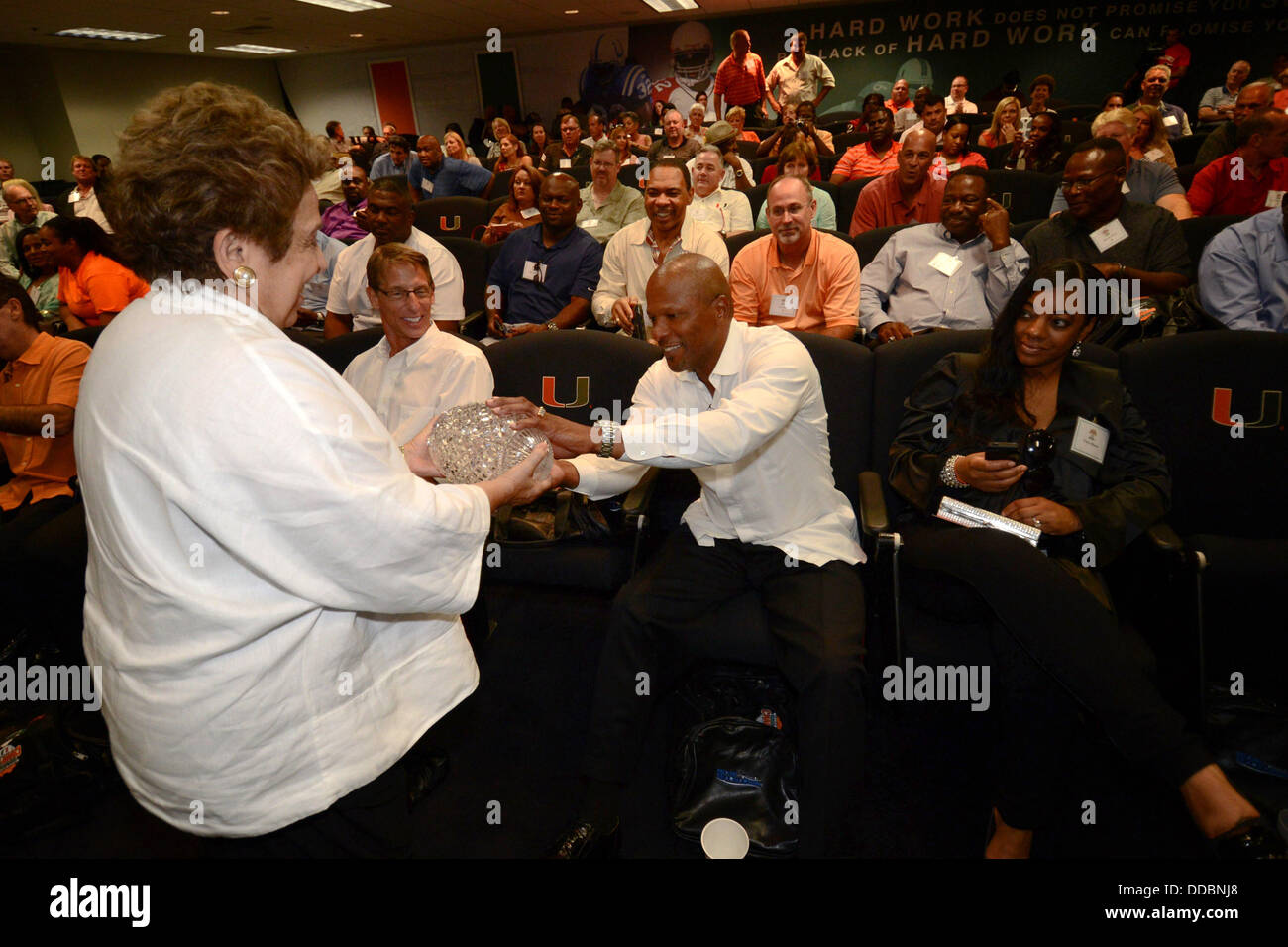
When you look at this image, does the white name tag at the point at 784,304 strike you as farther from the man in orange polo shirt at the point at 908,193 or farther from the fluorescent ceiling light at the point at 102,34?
the fluorescent ceiling light at the point at 102,34

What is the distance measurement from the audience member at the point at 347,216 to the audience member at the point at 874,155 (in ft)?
12.4

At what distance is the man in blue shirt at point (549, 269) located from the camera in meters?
3.93

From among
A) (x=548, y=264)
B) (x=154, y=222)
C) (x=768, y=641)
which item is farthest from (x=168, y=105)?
(x=548, y=264)

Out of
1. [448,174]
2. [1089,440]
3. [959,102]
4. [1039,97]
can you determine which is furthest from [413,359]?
[959,102]

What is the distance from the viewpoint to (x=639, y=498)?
2.22 metres

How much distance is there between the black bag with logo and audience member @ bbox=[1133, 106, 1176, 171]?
520cm

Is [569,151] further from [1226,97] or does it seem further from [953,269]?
[1226,97]

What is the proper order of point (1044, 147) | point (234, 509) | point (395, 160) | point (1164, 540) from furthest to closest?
point (395, 160) < point (1044, 147) < point (1164, 540) < point (234, 509)

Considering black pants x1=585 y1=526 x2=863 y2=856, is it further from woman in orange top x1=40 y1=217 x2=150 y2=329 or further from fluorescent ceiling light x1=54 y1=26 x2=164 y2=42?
fluorescent ceiling light x1=54 y1=26 x2=164 y2=42

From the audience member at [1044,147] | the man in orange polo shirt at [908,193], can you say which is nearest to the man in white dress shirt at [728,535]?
the man in orange polo shirt at [908,193]

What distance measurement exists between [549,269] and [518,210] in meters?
1.66

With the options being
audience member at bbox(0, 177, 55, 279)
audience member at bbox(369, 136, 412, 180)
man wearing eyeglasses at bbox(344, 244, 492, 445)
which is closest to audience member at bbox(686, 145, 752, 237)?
man wearing eyeglasses at bbox(344, 244, 492, 445)

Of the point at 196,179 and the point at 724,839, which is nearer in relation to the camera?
the point at 196,179

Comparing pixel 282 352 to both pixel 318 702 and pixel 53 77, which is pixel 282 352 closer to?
pixel 318 702
